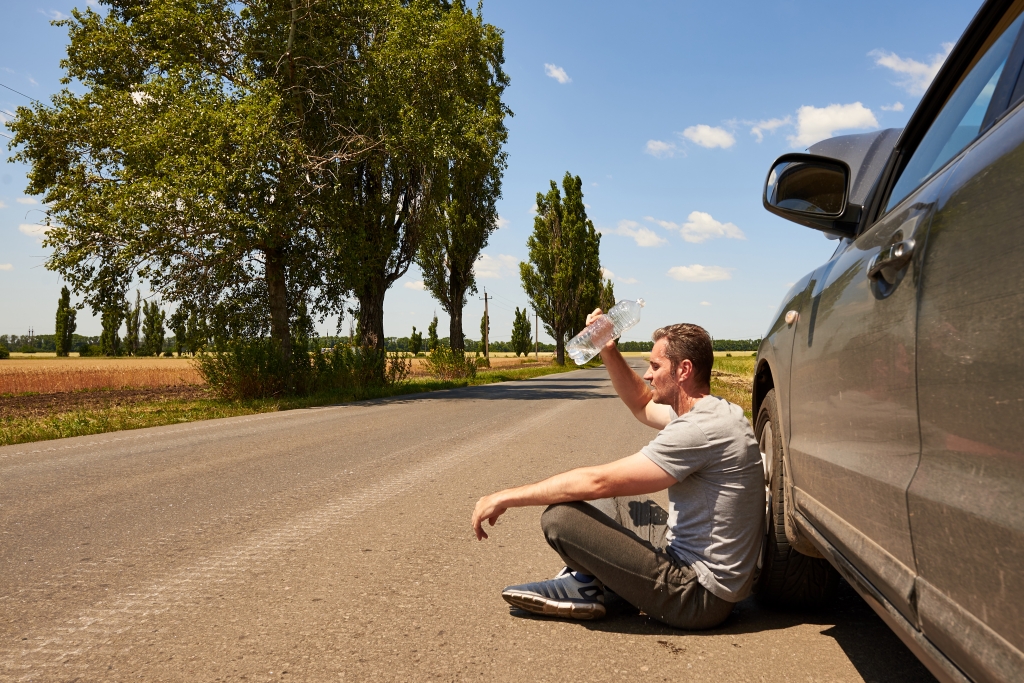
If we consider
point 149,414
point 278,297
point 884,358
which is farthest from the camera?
point 278,297

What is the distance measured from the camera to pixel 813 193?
9.98 ft

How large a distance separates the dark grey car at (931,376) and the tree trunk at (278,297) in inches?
690

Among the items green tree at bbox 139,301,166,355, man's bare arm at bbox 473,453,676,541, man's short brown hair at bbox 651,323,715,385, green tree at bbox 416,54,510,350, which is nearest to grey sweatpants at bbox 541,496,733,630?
man's bare arm at bbox 473,453,676,541

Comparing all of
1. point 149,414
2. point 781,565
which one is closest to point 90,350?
point 149,414

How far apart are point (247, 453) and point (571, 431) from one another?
4.46m

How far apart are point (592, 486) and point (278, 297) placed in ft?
58.0

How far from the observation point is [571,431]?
10438mm

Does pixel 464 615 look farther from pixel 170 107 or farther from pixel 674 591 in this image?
pixel 170 107

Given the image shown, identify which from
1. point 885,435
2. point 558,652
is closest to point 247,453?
point 558,652

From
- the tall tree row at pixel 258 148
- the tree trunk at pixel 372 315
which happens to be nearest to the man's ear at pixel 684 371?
the tall tree row at pixel 258 148

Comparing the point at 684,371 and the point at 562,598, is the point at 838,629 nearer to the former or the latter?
the point at 562,598

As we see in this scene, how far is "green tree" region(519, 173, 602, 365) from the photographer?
5281 cm

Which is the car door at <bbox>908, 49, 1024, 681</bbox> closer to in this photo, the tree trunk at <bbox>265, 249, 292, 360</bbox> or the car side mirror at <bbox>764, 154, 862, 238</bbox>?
the car side mirror at <bbox>764, 154, 862, 238</bbox>

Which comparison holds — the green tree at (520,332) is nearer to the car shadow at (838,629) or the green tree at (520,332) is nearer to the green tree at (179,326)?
the green tree at (179,326)
